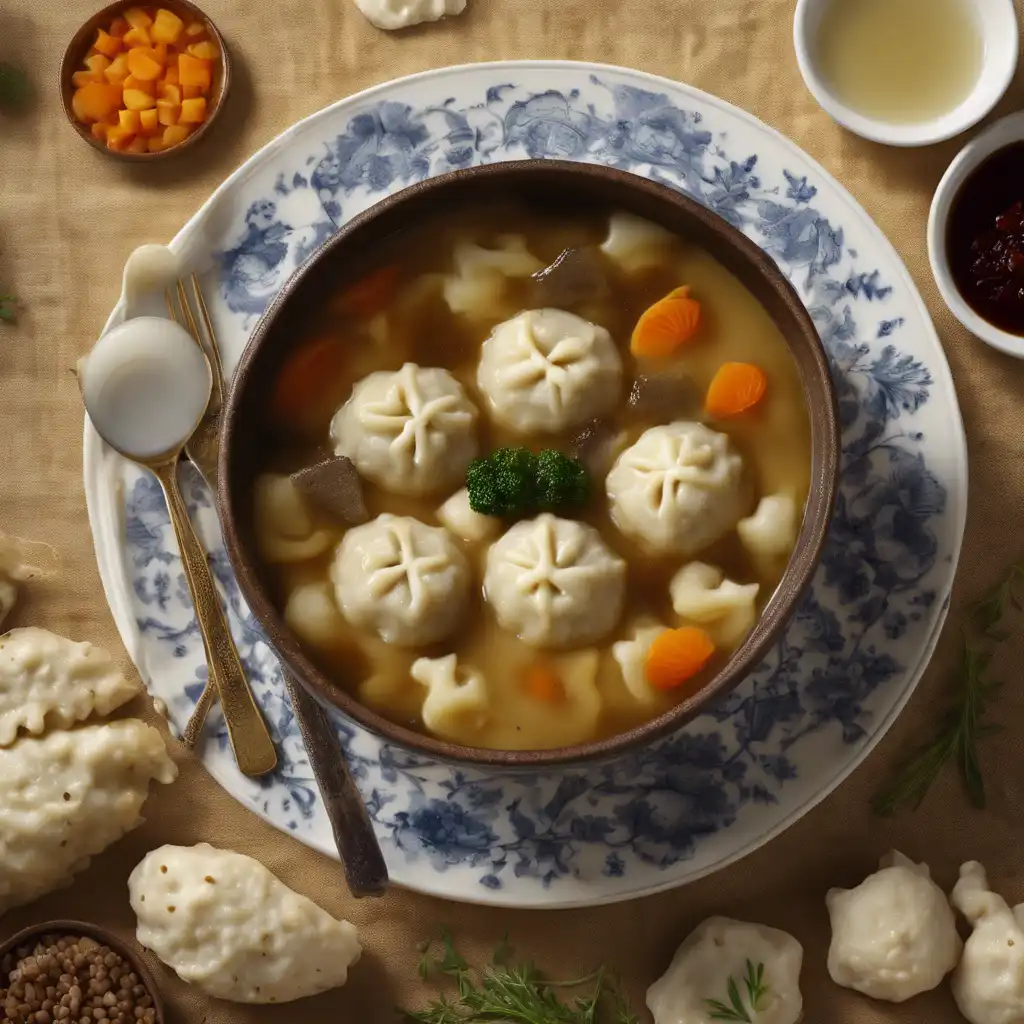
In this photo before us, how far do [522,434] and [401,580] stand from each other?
0.40 m

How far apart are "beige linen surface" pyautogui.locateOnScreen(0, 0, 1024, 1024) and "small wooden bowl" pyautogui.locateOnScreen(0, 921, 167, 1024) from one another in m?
0.09

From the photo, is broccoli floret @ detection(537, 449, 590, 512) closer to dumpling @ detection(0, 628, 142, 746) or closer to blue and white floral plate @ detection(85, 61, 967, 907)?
blue and white floral plate @ detection(85, 61, 967, 907)

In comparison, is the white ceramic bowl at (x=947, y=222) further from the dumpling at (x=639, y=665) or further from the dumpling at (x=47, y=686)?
the dumpling at (x=47, y=686)

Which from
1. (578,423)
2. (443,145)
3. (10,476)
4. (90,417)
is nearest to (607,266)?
(578,423)

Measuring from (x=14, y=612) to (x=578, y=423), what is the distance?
1625 millimetres

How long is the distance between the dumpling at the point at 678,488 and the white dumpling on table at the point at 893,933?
1.05 m

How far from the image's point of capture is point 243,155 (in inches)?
127

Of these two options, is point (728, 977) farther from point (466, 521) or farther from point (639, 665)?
point (466, 521)

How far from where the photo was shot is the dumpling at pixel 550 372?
2.54 meters

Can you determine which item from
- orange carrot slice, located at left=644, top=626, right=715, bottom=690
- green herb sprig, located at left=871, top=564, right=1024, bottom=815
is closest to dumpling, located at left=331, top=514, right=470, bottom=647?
orange carrot slice, located at left=644, top=626, right=715, bottom=690

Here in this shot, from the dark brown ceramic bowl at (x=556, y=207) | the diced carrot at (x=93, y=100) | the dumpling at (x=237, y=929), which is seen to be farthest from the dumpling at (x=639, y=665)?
the diced carrot at (x=93, y=100)

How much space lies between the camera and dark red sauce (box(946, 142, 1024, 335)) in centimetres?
304

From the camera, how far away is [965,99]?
123 inches

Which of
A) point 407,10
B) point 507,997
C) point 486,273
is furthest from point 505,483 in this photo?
point 407,10
